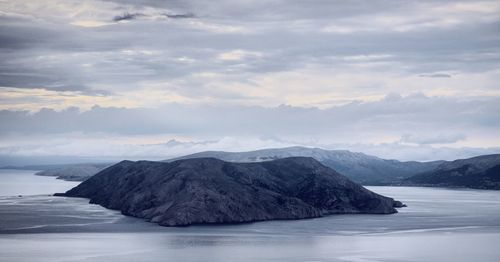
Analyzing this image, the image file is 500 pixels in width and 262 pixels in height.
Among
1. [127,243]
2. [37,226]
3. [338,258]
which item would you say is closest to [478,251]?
[338,258]

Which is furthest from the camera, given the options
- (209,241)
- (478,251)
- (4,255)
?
(209,241)

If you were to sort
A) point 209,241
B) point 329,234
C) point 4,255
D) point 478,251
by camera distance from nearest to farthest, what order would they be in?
1. point 4,255
2. point 478,251
3. point 209,241
4. point 329,234

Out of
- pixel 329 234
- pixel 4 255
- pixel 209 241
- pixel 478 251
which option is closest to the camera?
pixel 4 255

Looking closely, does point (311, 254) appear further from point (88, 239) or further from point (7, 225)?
point (7, 225)

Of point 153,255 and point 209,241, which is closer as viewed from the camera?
point 153,255

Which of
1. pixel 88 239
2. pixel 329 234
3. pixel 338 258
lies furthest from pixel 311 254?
pixel 88 239

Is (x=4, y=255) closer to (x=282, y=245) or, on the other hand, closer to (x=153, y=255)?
(x=153, y=255)

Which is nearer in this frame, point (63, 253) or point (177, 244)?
point (63, 253)

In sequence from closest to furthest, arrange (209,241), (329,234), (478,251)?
1. (478,251)
2. (209,241)
3. (329,234)

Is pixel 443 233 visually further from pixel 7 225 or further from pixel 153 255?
pixel 7 225
